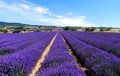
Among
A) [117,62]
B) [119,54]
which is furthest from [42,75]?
[119,54]

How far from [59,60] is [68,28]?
12082cm

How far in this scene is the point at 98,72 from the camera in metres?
6.79

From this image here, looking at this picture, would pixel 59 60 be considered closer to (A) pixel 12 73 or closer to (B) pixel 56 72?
(A) pixel 12 73

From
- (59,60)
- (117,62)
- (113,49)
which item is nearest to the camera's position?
(117,62)

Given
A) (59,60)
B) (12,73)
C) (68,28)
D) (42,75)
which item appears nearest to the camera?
(42,75)

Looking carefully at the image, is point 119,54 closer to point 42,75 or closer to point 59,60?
point 59,60

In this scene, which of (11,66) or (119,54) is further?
(119,54)

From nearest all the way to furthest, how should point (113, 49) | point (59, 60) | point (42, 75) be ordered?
point (42, 75) < point (59, 60) < point (113, 49)

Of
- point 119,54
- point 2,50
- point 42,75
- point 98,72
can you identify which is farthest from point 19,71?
point 2,50

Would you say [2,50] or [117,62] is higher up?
[117,62]

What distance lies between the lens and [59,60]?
925 centimetres

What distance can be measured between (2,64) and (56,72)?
194 centimetres

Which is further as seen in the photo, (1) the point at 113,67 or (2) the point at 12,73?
(1) the point at 113,67

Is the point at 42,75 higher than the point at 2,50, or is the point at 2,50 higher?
the point at 42,75
